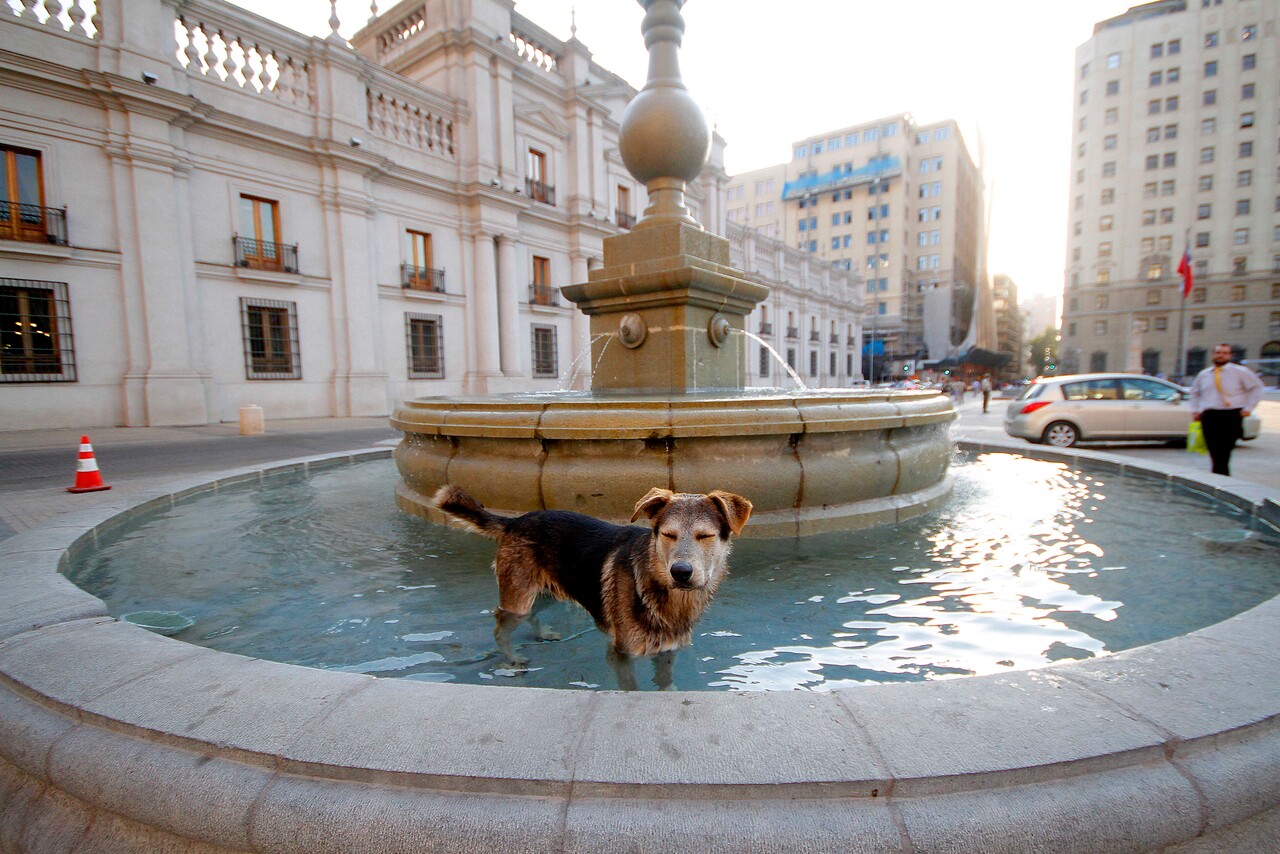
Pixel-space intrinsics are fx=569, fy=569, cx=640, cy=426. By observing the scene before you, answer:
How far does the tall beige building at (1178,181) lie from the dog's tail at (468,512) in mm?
70668

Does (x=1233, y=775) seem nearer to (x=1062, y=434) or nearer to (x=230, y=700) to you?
(x=230, y=700)

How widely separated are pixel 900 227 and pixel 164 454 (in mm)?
69486

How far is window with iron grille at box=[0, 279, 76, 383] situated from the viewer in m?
14.1

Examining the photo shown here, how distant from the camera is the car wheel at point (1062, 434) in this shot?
1120cm

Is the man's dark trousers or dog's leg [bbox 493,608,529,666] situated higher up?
the man's dark trousers

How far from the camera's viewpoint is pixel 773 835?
1.33 meters

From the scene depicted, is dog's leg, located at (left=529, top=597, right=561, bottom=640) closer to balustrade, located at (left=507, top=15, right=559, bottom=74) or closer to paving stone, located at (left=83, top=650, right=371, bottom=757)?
paving stone, located at (left=83, top=650, right=371, bottom=757)

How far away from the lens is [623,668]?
238cm

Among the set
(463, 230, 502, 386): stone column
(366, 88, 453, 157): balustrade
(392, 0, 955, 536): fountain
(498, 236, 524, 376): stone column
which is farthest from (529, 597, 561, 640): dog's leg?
(366, 88, 453, 157): balustrade

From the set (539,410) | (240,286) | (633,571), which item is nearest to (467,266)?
(240,286)

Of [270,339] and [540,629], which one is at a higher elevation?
[270,339]

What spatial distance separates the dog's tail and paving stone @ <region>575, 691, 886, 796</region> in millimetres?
1251

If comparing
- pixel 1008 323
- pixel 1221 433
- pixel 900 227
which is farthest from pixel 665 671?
pixel 1008 323

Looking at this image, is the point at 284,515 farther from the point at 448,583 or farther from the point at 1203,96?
the point at 1203,96
